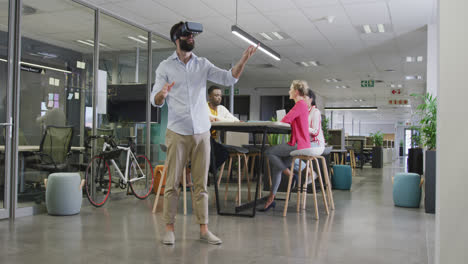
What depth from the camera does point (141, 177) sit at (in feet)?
19.4

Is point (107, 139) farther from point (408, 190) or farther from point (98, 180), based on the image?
point (408, 190)

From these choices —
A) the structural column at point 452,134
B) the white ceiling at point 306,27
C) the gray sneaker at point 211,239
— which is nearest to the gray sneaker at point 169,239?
the gray sneaker at point 211,239

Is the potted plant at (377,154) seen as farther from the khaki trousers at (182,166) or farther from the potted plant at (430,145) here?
the khaki trousers at (182,166)

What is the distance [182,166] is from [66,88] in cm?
248

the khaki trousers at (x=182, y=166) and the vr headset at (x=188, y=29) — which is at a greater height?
the vr headset at (x=188, y=29)

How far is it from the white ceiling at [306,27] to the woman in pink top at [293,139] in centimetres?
245

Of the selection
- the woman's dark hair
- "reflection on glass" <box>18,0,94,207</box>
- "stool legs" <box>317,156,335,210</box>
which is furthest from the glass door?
"stool legs" <box>317,156,335,210</box>

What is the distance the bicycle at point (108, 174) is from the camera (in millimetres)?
5148

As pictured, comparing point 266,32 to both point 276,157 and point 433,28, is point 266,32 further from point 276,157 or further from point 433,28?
point 276,157

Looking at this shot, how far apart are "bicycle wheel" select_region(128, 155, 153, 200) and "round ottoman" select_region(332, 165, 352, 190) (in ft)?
10.3

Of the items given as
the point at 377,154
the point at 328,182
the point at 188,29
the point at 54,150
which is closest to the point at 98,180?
the point at 54,150

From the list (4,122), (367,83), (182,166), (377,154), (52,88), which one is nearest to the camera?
(182,166)

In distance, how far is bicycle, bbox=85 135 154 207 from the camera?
515 cm

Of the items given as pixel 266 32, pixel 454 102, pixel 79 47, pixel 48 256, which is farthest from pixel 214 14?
pixel 454 102
